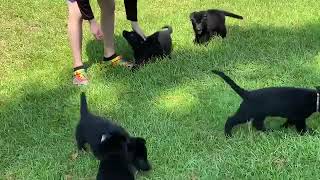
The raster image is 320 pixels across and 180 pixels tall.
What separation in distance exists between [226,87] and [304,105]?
3.66 ft

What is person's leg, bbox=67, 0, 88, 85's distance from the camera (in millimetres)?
4930

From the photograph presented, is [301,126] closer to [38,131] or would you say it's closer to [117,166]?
[117,166]

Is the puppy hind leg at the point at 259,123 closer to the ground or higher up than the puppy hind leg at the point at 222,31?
higher up

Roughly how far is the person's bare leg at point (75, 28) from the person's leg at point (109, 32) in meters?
0.34

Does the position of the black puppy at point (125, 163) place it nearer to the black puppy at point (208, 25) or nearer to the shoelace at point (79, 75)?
the shoelace at point (79, 75)

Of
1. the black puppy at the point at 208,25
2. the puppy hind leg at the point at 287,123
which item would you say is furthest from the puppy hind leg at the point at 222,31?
the puppy hind leg at the point at 287,123

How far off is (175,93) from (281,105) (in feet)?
4.21

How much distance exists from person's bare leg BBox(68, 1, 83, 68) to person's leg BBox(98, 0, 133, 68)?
1.11 ft

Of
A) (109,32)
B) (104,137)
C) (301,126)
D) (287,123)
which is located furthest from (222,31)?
(104,137)

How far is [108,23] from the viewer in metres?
5.32

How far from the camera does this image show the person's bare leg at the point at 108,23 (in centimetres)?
523

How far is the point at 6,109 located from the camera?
473cm

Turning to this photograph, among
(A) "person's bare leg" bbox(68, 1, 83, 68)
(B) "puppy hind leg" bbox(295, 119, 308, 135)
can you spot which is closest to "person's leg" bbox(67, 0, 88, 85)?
(A) "person's bare leg" bbox(68, 1, 83, 68)

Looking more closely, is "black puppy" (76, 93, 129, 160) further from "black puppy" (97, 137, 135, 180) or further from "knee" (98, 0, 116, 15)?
"knee" (98, 0, 116, 15)
